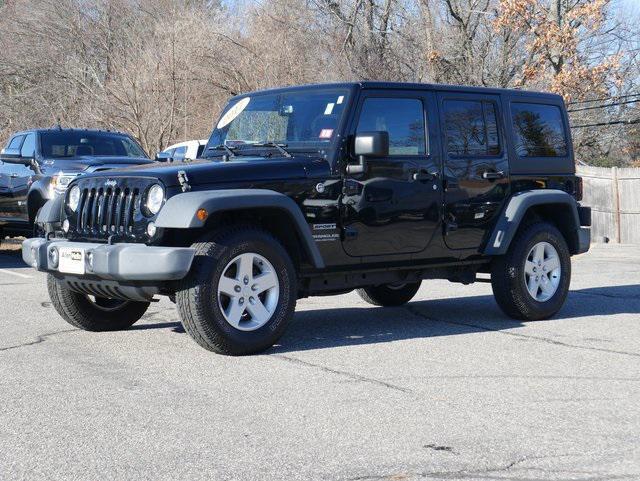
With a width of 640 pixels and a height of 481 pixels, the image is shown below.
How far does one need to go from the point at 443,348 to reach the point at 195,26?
2396 cm

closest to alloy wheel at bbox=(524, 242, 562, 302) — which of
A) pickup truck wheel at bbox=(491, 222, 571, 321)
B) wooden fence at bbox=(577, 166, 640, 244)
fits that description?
pickup truck wheel at bbox=(491, 222, 571, 321)

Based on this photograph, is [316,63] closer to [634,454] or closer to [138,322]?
[138,322]

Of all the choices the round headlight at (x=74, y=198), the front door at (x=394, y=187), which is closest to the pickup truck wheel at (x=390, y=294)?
the front door at (x=394, y=187)

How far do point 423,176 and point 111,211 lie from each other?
250cm

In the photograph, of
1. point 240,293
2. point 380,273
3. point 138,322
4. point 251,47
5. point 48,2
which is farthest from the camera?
point 48,2

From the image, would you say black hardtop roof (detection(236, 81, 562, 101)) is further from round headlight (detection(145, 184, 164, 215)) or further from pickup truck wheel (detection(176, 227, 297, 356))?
round headlight (detection(145, 184, 164, 215))

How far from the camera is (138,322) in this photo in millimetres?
9039

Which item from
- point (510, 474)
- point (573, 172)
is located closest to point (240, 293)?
point (510, 474)

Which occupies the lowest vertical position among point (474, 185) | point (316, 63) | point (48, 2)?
point (474, 185)

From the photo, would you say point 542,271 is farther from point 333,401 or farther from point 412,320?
point 333,401

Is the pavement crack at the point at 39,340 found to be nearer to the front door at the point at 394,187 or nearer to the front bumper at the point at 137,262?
the front bumper at the point at 137,262

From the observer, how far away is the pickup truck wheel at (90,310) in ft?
27.3

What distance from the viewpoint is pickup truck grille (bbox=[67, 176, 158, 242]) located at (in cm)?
724

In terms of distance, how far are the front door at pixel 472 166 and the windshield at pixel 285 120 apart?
1.10m
